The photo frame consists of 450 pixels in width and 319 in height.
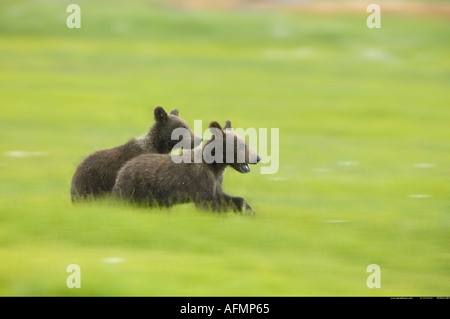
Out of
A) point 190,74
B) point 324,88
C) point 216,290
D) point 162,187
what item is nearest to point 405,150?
point 162,187

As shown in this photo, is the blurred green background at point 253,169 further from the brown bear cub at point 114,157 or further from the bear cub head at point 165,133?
the bear cub head at point 165,133

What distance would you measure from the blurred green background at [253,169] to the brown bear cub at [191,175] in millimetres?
241

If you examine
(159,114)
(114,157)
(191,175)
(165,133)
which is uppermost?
(159,114)

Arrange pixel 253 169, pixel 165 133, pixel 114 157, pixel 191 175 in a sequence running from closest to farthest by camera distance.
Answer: pixel 191 175 → pixel 114 157 → pixel 165 133 → pixel 253 169

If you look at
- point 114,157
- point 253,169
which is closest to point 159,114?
point 114,157

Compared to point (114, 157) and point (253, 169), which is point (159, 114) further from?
point (253, 169)

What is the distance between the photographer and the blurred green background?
825 centimetres

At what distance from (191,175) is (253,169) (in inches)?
208

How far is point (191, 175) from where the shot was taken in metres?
10.3

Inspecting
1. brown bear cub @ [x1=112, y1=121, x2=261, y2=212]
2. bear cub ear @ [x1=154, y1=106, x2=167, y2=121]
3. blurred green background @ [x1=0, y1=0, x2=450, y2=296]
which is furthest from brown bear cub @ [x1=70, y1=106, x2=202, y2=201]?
blurred green background @ [x1=0, y1=0, x2=450, y2=296]

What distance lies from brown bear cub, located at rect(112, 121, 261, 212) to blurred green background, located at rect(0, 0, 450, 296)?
0.24 m

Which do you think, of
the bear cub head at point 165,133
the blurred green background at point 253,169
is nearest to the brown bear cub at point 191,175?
the blurred green background at point 253,169

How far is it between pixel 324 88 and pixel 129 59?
14.2 m

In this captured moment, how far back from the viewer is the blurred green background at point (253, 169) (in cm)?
825
